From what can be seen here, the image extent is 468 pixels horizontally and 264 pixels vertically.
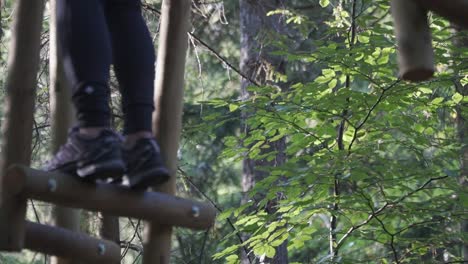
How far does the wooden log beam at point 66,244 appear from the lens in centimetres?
304

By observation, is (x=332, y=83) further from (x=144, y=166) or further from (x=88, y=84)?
(x=88, y=84)

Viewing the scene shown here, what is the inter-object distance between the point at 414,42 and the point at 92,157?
1.07 metres

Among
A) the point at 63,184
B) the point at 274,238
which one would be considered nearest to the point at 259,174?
the point at 274,238

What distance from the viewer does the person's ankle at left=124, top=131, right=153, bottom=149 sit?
10.1ft

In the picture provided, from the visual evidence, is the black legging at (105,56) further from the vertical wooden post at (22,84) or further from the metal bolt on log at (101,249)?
the metal bolt on log at (101,249)

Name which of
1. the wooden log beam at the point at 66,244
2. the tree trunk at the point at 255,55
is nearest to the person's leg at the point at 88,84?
the wooden log beam at the point at 66,244

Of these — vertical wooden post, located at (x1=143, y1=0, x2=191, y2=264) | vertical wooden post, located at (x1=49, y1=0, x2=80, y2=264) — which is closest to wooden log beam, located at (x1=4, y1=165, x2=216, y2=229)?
vertical wooden post, located at (x1=143, y1=0, x2=191, y2=264)

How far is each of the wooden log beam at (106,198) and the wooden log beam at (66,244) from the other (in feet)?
0.71

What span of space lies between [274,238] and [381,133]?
1.02 metres

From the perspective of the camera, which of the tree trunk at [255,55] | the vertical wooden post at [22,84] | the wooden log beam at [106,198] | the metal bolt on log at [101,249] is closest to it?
the wooden log beam at [106,198]

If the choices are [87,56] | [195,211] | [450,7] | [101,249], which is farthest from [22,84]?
[450,7]

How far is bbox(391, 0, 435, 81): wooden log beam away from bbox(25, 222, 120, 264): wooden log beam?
127 centimetres

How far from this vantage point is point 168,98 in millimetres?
3391

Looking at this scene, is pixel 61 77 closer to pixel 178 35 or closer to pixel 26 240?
pixel 178 35
